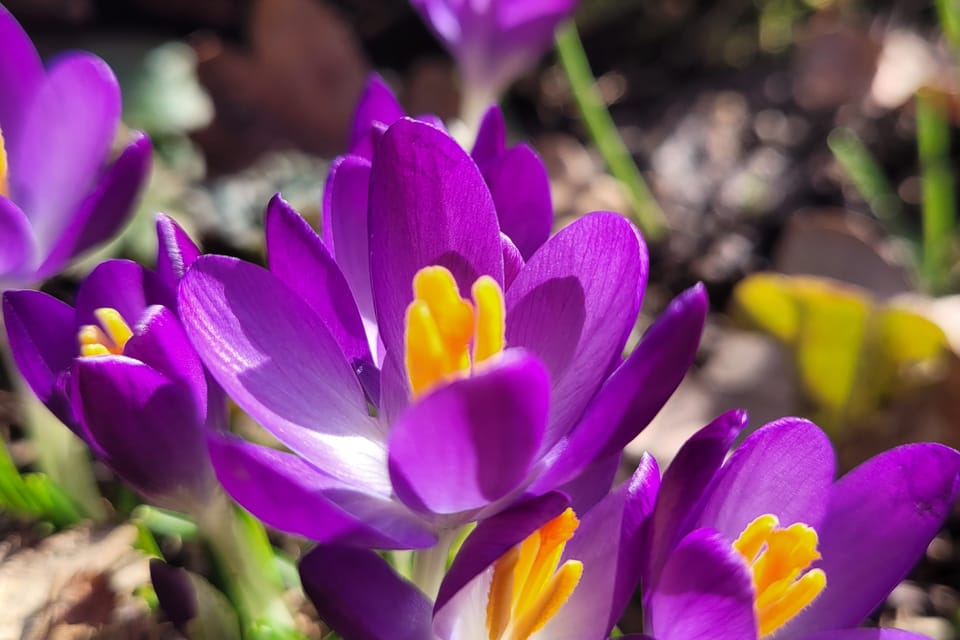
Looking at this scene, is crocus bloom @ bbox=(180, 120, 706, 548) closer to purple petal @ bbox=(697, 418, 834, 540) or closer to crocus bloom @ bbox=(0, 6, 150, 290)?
purple petal @ bbox=(697, 418, 834, 540)

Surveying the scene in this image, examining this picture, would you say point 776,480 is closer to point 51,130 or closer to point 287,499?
point 287,499

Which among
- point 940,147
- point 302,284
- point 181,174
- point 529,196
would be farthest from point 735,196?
point 302,284

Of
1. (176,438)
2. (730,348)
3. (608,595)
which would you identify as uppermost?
(176,438)

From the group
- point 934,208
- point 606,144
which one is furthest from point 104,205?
point 934,208

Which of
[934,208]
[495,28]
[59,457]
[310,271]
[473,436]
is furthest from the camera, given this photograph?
[934,208]

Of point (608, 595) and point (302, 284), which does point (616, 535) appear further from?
point (302, 284)

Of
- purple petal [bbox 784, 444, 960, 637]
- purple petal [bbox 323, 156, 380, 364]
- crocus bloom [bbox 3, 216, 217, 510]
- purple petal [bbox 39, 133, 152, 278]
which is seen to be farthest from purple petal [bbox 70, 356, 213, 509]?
purple petal [bbox 784, 444, 960, 637]

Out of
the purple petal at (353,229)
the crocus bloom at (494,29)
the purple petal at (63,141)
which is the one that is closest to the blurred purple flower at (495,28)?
the crocus bloom at (494,29)
